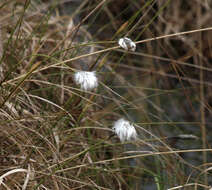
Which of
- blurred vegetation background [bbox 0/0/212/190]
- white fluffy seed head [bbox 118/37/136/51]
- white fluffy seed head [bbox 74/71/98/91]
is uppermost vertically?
white fluffy seed head [bbox 118/37/136/51]

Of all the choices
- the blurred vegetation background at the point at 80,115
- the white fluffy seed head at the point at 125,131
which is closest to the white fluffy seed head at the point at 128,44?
the blurred vegetation background at the point at 80,115

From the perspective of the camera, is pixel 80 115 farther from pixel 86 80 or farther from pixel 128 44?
pixel 128 44

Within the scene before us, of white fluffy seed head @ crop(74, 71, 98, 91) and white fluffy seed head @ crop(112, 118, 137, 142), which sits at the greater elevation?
white fluffy seed head @ crop(74, 71, 98, 91)

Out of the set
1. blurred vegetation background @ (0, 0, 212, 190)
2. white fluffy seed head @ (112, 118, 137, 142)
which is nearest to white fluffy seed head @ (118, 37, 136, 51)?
blurred vegetation background @ (0, 0, 212, 190)

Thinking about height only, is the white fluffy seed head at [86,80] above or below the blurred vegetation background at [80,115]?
above

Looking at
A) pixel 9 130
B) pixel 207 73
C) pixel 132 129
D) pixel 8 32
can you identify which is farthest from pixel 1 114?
pixel 207 73

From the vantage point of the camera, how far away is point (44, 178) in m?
0.95

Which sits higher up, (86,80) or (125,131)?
(86,80)

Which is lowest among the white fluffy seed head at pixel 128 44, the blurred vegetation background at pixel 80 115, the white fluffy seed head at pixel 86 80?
the blurred vegetation background at pixel 80 115

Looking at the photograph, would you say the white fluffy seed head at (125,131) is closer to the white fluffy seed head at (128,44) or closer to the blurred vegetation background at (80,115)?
the blurred vegetation background at (80,115)

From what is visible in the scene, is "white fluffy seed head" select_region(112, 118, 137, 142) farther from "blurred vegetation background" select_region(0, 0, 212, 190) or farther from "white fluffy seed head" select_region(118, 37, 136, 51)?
"white fluffy seed head" select_region(118, 37, 136, 51)

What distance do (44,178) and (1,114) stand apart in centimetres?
20

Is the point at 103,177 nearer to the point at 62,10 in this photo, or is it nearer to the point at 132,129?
the point at 132,129

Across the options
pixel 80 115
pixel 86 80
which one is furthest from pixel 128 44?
pixel 80 115
